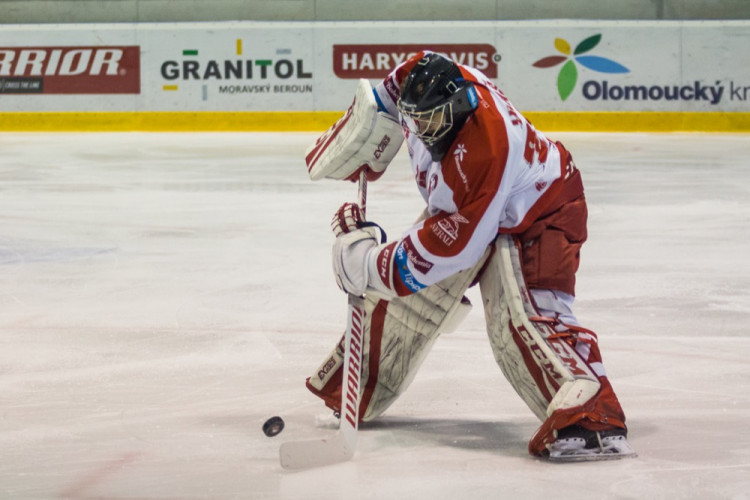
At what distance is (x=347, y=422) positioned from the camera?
2396mm

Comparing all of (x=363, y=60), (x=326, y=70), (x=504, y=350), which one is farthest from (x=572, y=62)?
(x=504, y=350)

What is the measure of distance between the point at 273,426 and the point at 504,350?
52cm

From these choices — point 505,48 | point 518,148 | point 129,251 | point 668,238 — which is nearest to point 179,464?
point 518,148

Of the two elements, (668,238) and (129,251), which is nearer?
(129,251)

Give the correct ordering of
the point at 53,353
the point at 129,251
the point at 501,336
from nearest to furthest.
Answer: the point at 501,336, the point at 53,353, the point at 129,251

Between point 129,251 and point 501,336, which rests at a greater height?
point 501,336

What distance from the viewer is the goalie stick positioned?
229 cm

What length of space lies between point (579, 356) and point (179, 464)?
839 mm

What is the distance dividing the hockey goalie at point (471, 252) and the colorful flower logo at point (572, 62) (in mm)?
8465

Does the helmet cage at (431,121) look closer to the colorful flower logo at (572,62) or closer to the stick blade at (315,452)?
the stick blade at (315,452)

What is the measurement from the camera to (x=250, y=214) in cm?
581

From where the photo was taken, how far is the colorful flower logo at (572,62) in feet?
35.4

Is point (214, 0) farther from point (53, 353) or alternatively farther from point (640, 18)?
point (53, 353)

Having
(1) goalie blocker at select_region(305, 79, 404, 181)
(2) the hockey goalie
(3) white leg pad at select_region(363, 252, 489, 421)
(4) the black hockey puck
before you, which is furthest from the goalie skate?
(1) goalie blocker at select_region(305, 79, 404, 181)
